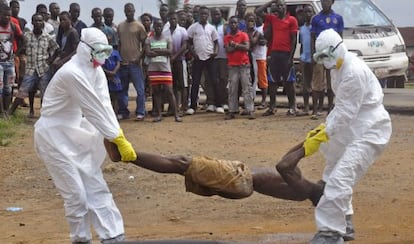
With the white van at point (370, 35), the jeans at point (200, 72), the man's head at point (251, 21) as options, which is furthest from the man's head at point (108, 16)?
the white van at point (370, 35)

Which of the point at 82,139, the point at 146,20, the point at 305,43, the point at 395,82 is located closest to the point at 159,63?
the point at 146,20

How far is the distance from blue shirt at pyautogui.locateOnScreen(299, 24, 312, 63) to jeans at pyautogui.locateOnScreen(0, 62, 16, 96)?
492 centimetres

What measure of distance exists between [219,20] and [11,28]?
3.72 m

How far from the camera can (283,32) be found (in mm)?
14742

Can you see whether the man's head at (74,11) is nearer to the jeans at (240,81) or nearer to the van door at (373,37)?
the jeans at (240,81)

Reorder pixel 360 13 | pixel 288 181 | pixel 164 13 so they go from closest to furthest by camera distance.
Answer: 1. pixel 288 181
2. pixel 164 13
3. pixel 360 13

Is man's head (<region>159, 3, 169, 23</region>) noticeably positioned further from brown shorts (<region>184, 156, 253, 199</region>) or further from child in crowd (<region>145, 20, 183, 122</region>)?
brown shorts (<region>184, 156, 253, 199</region>)

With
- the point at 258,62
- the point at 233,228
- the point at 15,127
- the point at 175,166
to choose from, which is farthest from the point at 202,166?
the point at 258,62

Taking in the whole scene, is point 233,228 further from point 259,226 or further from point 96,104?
point 96,104

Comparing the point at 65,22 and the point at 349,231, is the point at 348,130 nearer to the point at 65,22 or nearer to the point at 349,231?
the point at 349,231

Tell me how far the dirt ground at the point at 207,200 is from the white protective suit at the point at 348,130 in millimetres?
691

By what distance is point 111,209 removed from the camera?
23.3 ft

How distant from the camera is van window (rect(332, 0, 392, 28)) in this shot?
1727cm

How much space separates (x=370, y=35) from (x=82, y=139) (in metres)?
11.0
